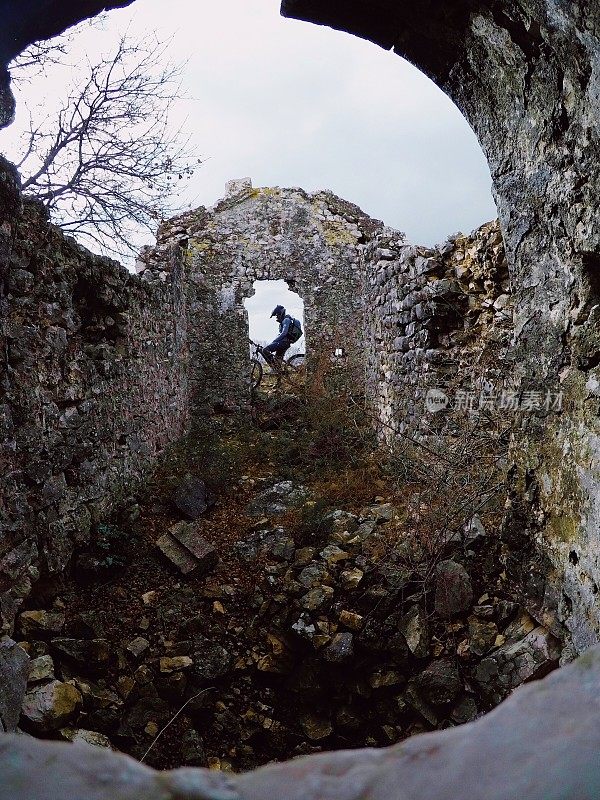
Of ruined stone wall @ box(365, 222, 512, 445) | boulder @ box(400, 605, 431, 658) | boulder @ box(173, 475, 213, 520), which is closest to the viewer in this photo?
boulder @ box(400, 605, 431, 658)

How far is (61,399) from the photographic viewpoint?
3.81m

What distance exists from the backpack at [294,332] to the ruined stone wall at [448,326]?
4.92m

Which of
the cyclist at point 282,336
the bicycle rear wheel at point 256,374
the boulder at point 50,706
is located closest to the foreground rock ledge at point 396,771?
the boulder at point 50,706

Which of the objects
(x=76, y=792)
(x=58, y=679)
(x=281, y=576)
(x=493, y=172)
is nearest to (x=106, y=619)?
(x=58, y=679)

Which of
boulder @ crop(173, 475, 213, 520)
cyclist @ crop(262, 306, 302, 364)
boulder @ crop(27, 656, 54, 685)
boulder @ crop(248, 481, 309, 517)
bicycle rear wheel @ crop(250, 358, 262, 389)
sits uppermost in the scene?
cyclist @ crop(262, 306, 302, 364)

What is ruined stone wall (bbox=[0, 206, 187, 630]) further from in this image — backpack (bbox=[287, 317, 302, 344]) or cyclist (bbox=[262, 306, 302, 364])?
backpack (bbox=[287, 317, 302, 344])

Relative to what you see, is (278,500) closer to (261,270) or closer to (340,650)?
(340,650)

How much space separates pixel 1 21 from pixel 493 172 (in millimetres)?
1969

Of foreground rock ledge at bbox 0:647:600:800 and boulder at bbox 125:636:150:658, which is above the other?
foreground rock ledge at bbox 0:647:600:800

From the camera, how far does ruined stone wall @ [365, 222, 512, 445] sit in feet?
14.9

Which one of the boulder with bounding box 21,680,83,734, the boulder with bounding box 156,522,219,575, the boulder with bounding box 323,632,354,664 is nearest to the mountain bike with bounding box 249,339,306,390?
the boulder with bounding box 156,522,219,575

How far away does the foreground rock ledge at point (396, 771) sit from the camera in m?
0.72

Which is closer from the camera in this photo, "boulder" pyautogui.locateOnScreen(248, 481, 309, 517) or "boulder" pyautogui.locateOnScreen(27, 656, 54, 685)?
"boulder" pyautogui.locateOnScreen(27, 656, 54, 685)

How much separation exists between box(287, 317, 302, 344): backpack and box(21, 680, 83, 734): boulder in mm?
8657
